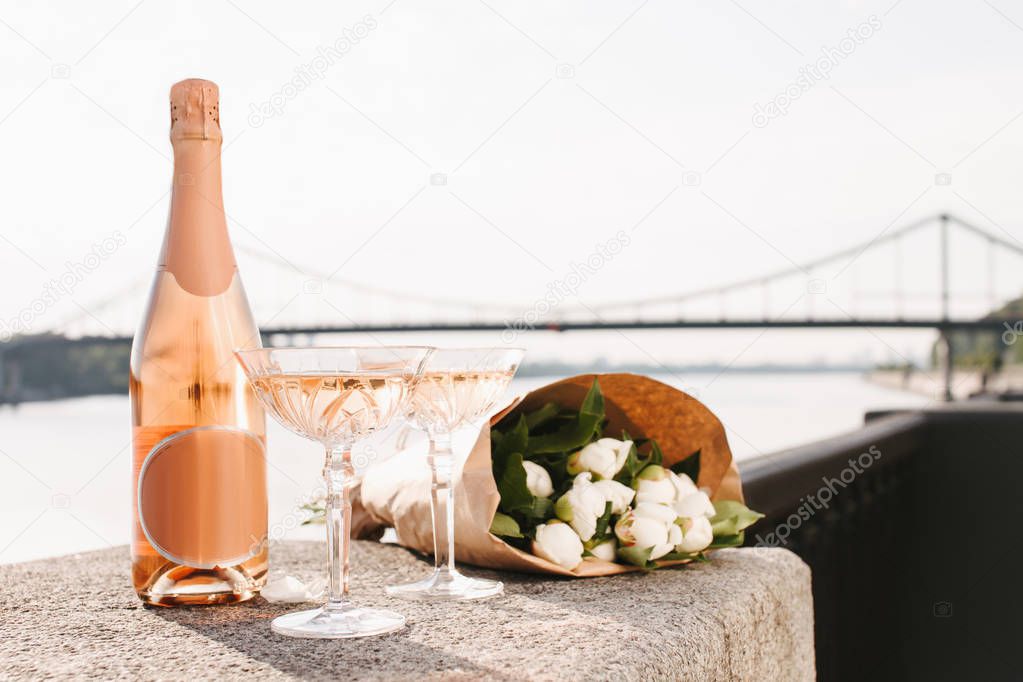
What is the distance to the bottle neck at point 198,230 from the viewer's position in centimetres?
81

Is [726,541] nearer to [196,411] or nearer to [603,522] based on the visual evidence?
[603,522]

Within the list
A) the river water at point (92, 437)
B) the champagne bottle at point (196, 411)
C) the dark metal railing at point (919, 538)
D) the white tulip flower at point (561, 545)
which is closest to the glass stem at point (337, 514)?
the champagne bottle at point (196, 411)

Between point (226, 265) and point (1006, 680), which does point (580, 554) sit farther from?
point (1006, 680)

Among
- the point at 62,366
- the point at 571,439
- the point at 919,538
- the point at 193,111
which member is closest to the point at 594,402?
the point at 571,439

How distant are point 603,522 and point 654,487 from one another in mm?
56

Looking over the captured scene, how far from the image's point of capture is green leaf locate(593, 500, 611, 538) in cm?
85

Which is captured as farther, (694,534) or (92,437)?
(92,437)

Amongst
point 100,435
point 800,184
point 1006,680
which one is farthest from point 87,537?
point 800,184

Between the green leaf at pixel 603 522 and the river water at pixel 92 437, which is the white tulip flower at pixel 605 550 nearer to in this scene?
the green leaf at pixel 603 522

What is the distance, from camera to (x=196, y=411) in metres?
0.79

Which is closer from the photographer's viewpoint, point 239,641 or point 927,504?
point 239,641

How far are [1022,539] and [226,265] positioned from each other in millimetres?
2266

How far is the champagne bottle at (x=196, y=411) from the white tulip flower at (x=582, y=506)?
10.1 inches

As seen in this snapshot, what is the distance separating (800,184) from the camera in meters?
15.5
